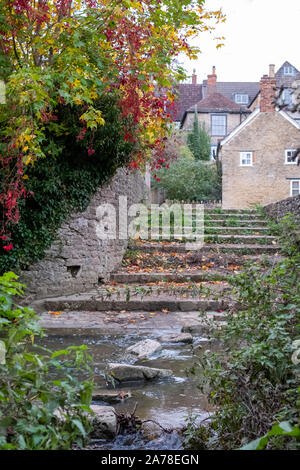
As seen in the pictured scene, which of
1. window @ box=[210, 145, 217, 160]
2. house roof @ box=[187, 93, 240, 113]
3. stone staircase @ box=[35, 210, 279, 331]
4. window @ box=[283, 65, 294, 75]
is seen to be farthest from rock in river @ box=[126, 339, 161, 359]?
window @ box=[283, 65, 294, 75]

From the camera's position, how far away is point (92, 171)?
8.20 metres

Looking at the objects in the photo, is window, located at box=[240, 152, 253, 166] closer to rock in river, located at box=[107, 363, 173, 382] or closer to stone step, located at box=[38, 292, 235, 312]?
A: stone step, located at box=[38, 292, 235, 312]

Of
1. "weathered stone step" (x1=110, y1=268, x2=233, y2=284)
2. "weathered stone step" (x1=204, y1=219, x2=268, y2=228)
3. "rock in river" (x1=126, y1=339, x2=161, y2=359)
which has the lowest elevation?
"rock in river" (x1=126, y1=339, x2=161, y2=359)

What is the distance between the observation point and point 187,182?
76.1ft

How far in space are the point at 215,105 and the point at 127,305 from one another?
30606 mm

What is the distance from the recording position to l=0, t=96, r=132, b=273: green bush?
711 cm

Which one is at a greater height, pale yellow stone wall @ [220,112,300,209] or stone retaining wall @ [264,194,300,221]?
pale yellow stone wall @ [220,112,300,209]

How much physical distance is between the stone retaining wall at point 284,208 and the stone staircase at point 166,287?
0.79 metres

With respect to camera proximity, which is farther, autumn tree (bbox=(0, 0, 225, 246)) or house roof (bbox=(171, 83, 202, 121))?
house roof (bbox=(171, 83, 202, 121))

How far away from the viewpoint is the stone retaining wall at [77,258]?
25.3 feet

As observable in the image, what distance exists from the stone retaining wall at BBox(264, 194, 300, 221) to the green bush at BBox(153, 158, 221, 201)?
24.6 feet

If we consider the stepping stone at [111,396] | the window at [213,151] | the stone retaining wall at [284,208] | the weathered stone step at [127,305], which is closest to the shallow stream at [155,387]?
the stepping stone at [111,396]

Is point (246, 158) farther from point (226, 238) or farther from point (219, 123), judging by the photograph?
point (226, 238)
